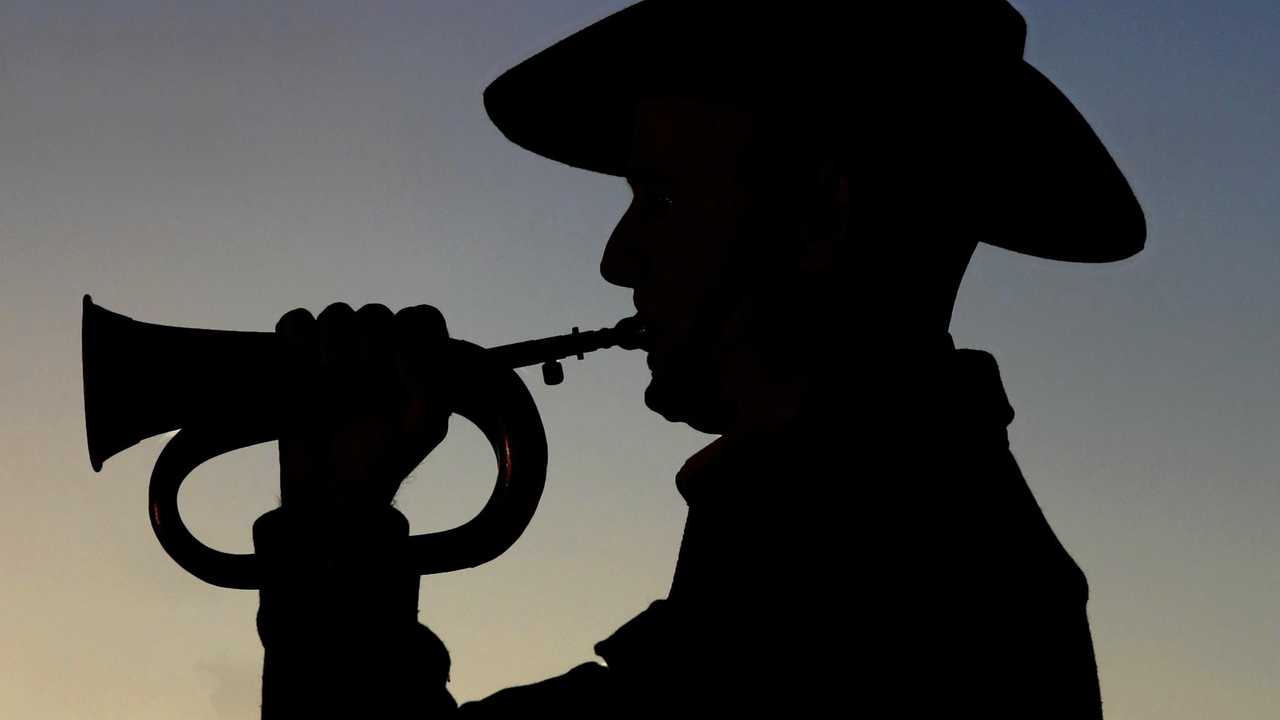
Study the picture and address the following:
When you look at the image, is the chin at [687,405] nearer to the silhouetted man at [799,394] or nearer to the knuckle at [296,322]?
the silhouetted man at [799,394]

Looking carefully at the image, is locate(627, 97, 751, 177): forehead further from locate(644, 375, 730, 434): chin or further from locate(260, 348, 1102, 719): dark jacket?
locate(260, 348, 1102, 719): dark jacket

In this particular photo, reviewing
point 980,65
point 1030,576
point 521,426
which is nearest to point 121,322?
point 521,426

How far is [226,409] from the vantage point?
4.18 meters

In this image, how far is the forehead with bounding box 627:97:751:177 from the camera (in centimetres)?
328

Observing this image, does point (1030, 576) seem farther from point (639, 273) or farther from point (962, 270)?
point (639, 273)

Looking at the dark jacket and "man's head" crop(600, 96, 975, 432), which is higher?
"man's head" crop(600, 96, 975, 432)

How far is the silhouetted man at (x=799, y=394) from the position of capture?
2.66 meters

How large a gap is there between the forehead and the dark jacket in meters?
0.66

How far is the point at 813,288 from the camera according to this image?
3.07m

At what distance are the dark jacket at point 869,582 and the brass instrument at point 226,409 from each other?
1147 mm

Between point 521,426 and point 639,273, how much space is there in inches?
38.4

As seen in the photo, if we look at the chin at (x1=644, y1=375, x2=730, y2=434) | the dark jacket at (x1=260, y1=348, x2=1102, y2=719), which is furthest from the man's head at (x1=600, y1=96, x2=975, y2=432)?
the dark jacket at (x1=260, y1=348, x2=1102, y2=719)

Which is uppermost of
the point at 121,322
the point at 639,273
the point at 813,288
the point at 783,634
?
the point at 121,322

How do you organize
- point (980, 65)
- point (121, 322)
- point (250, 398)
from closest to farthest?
1. point (980, 65)
2. point (250, 398)
3. point (121, 322)
